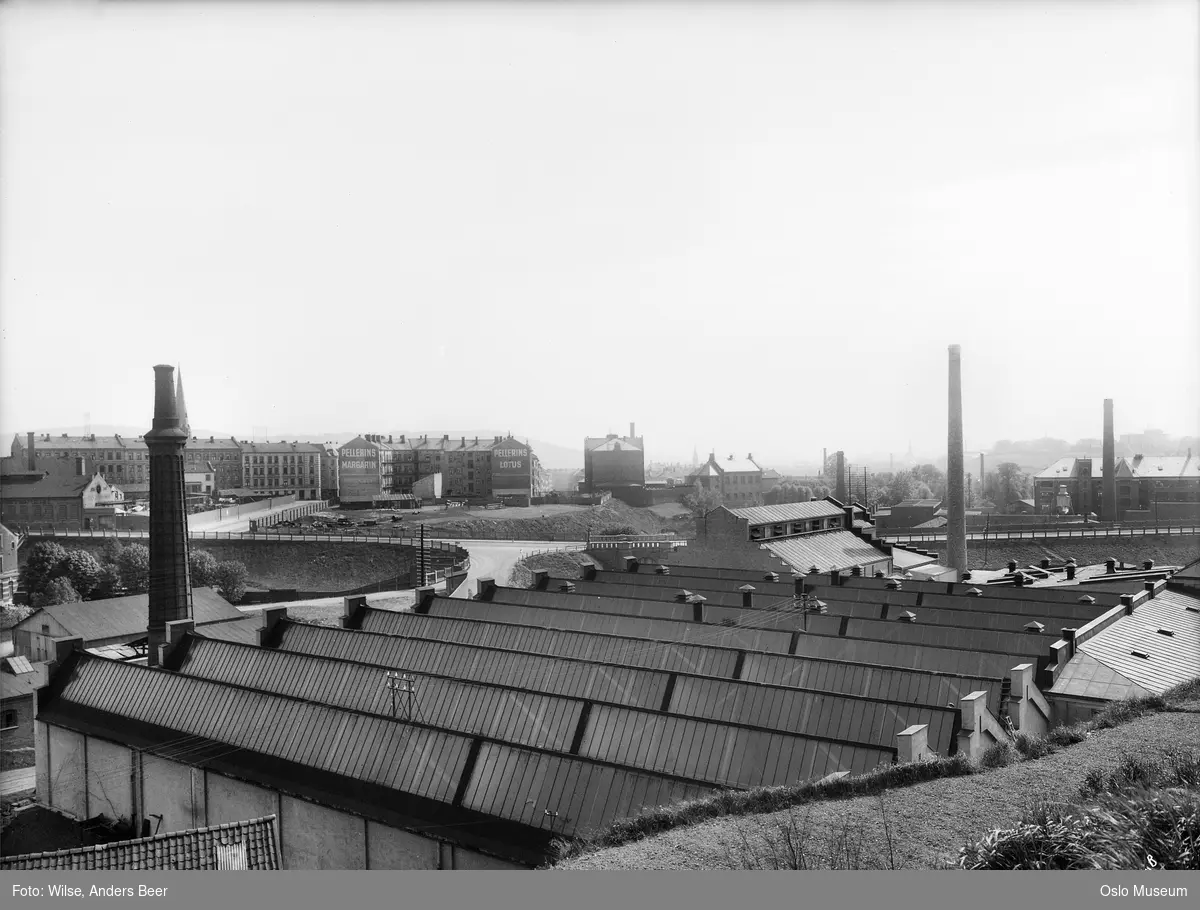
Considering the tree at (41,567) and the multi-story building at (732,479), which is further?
the multi-story building at (732,479)

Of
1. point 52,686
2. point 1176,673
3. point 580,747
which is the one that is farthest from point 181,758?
point 1176,673

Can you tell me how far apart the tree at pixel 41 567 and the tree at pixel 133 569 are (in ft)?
12.4

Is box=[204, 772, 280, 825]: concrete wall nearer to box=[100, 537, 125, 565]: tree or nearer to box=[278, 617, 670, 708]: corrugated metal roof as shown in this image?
box=[278, 617, 670, 708]: corrugated metal roof

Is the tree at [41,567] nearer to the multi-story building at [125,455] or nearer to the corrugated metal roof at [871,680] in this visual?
the multi-story building at [125,455]

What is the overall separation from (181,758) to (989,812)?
54.6ft

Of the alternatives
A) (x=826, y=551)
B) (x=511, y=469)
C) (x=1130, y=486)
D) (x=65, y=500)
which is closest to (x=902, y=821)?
(x=826, y=551)

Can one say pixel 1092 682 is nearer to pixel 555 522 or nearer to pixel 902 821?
pixel 902 821

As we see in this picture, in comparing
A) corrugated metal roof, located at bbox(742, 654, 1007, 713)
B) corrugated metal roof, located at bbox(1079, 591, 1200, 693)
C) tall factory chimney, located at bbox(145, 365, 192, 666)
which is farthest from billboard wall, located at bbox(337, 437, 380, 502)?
corrugated metal roof, located at bbox(1079, 591, 1200, 693)

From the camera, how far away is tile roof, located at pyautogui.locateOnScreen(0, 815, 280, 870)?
1042 centimetres

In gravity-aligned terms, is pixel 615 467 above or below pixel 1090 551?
above

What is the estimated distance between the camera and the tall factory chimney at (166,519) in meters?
27.0

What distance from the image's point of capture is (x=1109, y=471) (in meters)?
63.5

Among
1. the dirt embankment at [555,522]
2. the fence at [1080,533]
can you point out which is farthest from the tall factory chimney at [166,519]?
the dirt embankment at [555,522]

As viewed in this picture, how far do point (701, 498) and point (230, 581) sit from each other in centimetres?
5304
